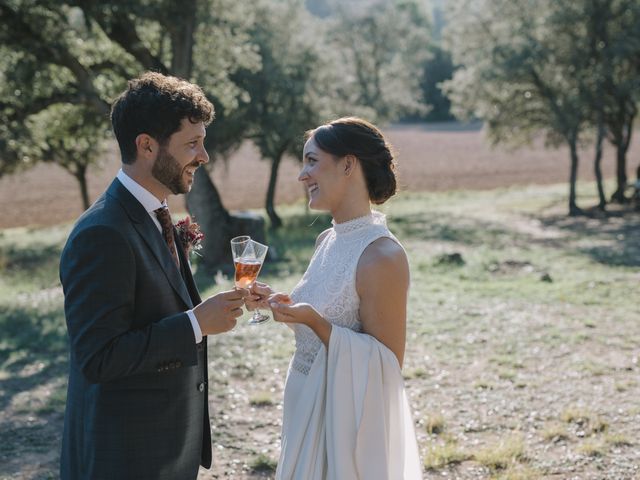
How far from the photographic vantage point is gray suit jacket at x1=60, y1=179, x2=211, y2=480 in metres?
2.65

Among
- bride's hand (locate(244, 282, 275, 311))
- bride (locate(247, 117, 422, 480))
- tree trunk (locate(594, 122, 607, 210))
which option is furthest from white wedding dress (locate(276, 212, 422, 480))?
tree trunk (locate(594, 122, 607, 210))

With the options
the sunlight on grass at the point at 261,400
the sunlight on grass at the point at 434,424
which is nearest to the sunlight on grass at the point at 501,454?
the sunlight on grass at the point at 434,424

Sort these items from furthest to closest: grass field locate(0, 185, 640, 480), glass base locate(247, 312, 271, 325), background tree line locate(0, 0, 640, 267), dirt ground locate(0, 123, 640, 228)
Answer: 1. dirt ground locate(0, 123, 640, 228)
2. background tree line locate(0, 0, 640, 267)
3. grass field locate(0, 185, 640, 480)
4. glass base locate(247, 312, 271, 325)

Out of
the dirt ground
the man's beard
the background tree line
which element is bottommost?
the dirt ground

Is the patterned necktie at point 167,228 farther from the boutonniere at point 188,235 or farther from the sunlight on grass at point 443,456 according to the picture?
the sunlight on grass at point 443,456

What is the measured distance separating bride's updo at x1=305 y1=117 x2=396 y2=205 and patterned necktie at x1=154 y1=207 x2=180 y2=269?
89cm

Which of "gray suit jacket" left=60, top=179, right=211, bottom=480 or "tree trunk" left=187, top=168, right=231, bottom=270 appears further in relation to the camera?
"tree trunk" left=187, top=168, right=231, bottom=270

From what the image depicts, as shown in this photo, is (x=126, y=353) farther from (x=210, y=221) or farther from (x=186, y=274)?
(x=210, y=221)

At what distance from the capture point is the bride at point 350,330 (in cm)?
328

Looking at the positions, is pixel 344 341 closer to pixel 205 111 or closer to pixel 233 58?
pixel 205 111

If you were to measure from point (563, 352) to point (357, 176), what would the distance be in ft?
19.4

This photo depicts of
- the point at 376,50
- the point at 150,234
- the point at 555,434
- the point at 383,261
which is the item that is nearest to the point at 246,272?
the point at 150,234

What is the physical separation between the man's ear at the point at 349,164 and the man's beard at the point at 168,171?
89 centimetres

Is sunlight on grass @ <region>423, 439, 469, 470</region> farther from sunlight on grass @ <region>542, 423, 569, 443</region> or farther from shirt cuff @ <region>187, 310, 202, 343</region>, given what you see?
shirt cuff @ <region>187, 310, 202, 343</region>
